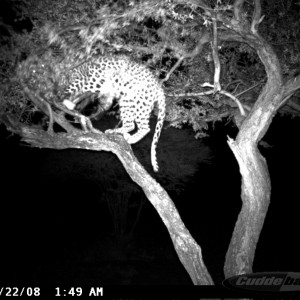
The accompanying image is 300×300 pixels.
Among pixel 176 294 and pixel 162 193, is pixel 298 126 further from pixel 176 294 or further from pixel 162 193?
pixel 176 294

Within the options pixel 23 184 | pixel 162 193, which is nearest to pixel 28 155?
pixel 23 184

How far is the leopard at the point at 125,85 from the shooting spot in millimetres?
6316

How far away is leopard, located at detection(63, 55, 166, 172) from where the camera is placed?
20.7 feet

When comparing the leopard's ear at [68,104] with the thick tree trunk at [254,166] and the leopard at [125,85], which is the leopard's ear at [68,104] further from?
the thick tree trunk at [254,166]

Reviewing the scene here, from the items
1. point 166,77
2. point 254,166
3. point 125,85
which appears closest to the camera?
point 254,166

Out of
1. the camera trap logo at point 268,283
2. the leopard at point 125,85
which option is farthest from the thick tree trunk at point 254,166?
the leopard at point 125,85

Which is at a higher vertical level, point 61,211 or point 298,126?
point 298,126

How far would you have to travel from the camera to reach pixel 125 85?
21.0 feet

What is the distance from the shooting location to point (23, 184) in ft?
57.6

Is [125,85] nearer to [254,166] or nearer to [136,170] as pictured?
[136,170]

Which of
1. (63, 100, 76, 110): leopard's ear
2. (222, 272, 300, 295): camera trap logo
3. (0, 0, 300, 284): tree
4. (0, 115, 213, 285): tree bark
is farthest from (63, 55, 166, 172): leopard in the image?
(222, 272, 300, 295): camera trap logo

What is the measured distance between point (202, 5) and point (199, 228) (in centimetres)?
1245

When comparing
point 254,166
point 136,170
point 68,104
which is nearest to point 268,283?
point 254,166

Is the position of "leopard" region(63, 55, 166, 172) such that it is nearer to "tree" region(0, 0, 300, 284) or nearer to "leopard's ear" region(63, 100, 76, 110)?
"tree" region(0, 0, 300, 284)
